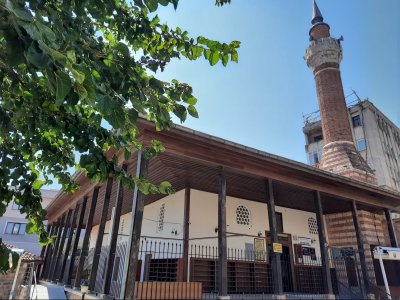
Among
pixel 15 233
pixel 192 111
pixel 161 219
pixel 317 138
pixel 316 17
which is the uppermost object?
pixel 316 17

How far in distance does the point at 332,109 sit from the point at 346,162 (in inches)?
148

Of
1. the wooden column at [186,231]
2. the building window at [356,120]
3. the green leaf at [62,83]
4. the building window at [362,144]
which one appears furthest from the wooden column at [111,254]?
the building window at [356,120]

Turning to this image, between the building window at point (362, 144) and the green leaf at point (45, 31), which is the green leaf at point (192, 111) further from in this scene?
the building window at point (362, 144)

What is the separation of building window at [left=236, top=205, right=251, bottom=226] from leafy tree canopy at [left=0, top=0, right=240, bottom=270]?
25.0ft

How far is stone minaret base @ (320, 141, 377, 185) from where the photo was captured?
43.1 feet

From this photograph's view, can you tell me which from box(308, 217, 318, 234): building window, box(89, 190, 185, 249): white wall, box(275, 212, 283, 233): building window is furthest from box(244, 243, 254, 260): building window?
box(308, 217, 318, 234): building window

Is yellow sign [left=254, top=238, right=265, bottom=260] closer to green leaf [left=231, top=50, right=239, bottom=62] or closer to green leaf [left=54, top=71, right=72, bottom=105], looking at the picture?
green leaf [left=231, top=50, right=239, bottom=62]

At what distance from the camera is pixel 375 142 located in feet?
79.6

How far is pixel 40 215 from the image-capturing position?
3.19 m

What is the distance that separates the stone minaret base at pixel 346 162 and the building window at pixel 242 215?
544cm

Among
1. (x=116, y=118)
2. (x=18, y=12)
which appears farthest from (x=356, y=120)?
(x=18, y=12)

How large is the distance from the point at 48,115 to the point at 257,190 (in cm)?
811

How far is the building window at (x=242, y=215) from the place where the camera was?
410 inches

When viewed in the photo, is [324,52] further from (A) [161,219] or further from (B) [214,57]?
(B) [214,57]
